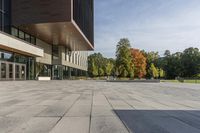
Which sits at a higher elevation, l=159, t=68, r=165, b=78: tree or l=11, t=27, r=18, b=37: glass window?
l=11, t=27, r=18, b=37: glass window

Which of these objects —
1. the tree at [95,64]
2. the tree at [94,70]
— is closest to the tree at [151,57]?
the tree at [95,64]

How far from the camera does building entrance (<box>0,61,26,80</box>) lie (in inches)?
1261

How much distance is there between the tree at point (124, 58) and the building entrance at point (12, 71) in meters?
28.1

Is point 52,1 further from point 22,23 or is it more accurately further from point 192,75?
point 192,75

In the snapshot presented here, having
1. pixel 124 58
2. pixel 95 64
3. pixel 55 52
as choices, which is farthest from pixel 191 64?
pixel 55 52

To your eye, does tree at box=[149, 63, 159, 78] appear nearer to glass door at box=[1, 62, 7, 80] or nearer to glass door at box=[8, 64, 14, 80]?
glass door at box=[8, 64, 14, 80]

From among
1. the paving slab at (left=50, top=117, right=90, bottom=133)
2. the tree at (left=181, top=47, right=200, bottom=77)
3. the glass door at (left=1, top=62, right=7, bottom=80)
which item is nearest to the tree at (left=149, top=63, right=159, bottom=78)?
the tree at (left=181, top=47, right=200, bottom=77)

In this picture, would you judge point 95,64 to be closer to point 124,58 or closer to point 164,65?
point 164,65

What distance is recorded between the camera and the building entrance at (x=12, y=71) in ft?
105

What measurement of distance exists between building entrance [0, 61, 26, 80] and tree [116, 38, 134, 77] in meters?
28.1

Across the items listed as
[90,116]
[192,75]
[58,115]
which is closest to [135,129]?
[90,116]

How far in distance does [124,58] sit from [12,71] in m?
32.4

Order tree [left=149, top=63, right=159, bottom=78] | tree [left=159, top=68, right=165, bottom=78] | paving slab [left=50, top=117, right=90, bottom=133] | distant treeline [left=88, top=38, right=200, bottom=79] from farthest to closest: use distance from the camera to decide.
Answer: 1. tree [left=159, top=68, right=165, bottom=78]
2. distant treeline [left=88, top=38, right=200, bottom=79]
3. tree [left=149, top=63, right=159, bottom=78]
4. paving slab [left=50, top=117, right=90, bottom=133]

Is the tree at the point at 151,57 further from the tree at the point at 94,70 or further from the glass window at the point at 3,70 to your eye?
the glass window at the point at 3,70
